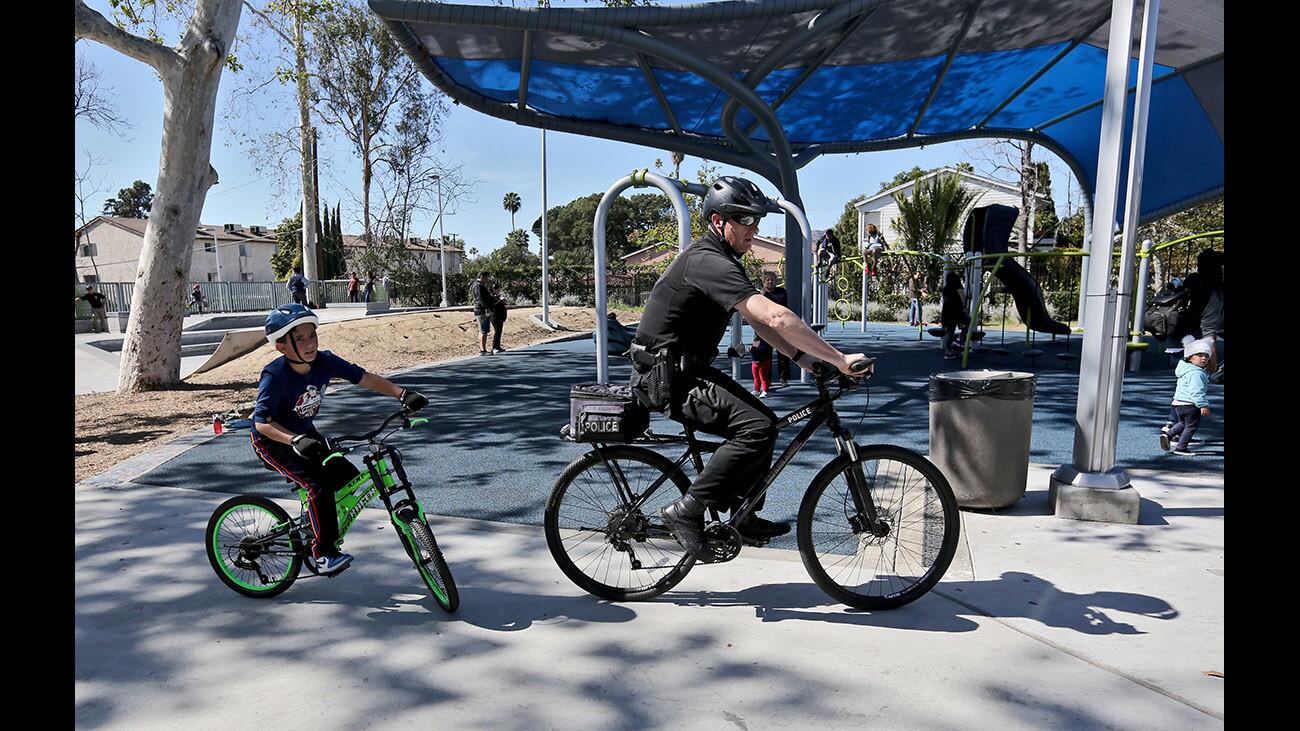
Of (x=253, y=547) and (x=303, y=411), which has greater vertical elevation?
(x=303, y=411)

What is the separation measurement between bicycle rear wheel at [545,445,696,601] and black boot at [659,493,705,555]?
0.12 m

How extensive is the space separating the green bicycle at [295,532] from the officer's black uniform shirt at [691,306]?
120cm

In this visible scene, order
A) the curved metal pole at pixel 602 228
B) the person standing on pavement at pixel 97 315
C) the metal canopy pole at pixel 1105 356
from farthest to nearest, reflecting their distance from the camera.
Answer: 1. the person standing on pavement at pixel 97 315
2. the curved metal pole at pixel 602 228
3. the metal canopy pole at pixel 1105 356

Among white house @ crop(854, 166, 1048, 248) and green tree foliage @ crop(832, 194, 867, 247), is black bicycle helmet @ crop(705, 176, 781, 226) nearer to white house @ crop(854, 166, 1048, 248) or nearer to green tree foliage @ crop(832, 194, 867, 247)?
white house @ crop(854, 166, 1048, 248)

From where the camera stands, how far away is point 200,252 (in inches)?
3063

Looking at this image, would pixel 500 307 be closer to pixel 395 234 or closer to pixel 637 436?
pixel 637 436

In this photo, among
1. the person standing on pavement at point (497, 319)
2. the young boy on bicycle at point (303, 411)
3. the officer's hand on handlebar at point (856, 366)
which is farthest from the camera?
the person standing on pavement at point (497, 319)

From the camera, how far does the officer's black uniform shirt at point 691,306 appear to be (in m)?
3.49

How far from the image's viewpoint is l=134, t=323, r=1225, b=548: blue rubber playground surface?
19.7 ft

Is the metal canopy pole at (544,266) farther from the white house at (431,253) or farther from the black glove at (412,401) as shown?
the black glove at (412,401)

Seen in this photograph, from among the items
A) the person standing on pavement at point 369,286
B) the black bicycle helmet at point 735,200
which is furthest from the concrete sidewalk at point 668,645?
the person standing on pavement at point 369,286

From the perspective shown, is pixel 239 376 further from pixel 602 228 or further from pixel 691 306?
pixel 691 306

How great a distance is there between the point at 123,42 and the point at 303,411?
9178mm

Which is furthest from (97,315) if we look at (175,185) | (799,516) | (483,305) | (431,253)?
(431,253)
